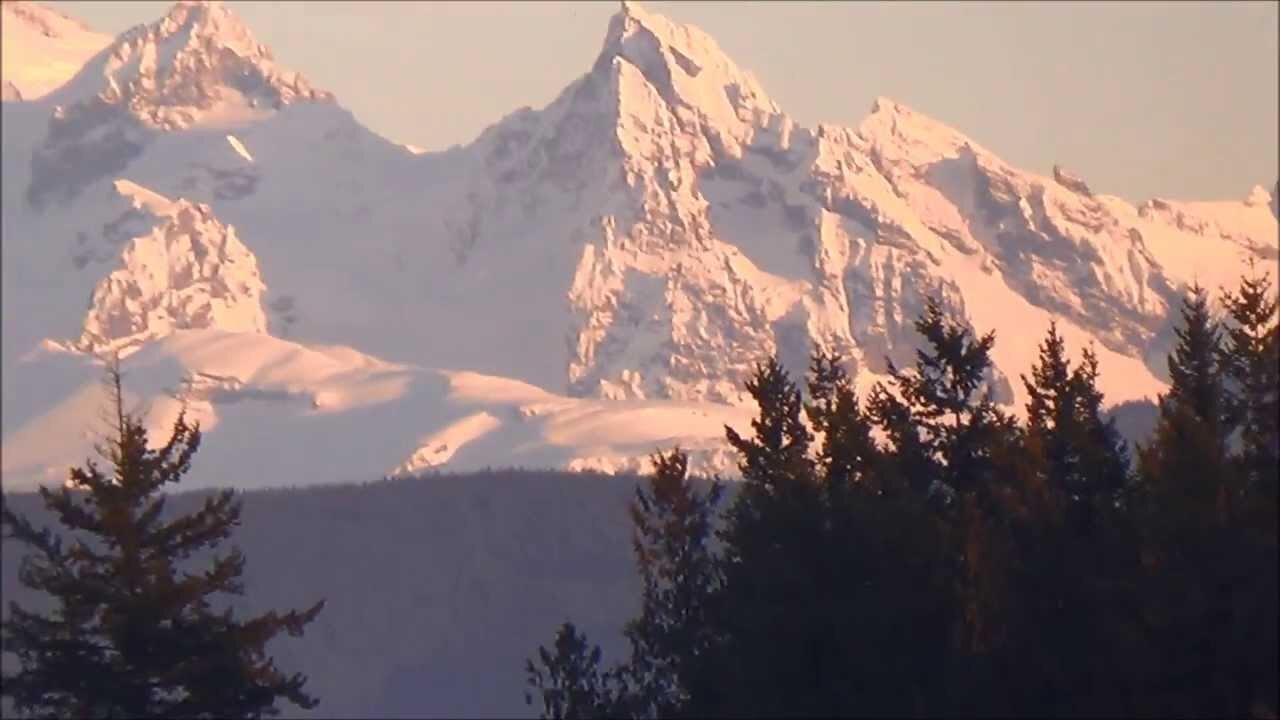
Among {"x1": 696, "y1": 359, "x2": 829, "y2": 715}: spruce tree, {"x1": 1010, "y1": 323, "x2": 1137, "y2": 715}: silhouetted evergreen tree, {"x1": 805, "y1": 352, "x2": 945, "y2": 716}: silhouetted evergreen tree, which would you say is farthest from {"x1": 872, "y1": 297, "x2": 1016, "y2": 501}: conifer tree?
{"x1": 805, "y1": 352, "x2": 945, "y2": 716}: silhouetted evergreen tree

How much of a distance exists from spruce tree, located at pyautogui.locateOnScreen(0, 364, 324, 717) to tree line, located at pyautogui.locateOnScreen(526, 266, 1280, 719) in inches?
316

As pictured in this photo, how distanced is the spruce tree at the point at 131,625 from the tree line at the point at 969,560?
26.3ft

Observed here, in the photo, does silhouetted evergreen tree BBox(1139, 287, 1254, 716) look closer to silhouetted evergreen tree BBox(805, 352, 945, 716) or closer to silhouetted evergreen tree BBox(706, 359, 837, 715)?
silhouetted evergreen tree BBox(805, 352, 945, 716)

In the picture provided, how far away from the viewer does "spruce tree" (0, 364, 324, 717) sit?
39.5m

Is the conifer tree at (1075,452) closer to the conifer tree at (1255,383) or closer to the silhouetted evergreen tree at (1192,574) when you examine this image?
the conifer tree at (1255,383)

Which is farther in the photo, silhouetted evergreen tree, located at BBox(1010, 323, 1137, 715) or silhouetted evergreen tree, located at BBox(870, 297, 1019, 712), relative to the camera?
silhouetted evergreen tree, located at BBox(870, 297, 1019, 712)

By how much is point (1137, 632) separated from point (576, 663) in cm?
1351

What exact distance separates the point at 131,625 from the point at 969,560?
11412 millimetres

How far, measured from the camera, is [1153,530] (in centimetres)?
4338

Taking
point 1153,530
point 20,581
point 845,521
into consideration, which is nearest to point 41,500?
point 20,581

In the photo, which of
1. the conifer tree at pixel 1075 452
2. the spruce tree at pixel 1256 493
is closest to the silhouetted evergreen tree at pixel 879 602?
the conifer tree at pixel 1075 452

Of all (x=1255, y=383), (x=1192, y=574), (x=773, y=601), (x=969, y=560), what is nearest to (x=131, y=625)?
(x=773, y=601)

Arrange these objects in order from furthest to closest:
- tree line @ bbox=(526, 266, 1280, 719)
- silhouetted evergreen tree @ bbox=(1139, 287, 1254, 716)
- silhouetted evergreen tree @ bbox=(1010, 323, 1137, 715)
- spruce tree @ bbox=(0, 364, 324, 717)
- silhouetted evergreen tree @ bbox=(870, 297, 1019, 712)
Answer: silhouetted evergreen tree @ bbox=(870, 297, 1019, 712), silhouetted evergreen tree @ bbox=(1010, 323, 1137, 715), tree line @ bbox=(526, 266, 1280, 719), silhouetted evergreen tree @ bbox=(1139, 287, 1254, 716), spruce tree @ bbox=(0, 364, 324, 717)

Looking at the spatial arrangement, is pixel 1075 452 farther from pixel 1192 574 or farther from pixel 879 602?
pixel 1192 574
